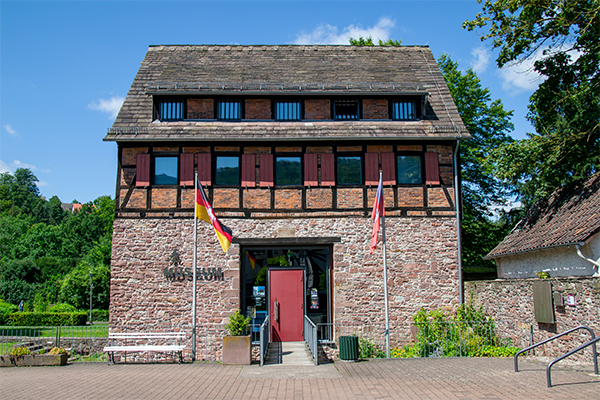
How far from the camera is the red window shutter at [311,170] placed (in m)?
15.9

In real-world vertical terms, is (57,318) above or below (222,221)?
below

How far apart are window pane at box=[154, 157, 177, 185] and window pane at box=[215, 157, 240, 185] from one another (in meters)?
1.38

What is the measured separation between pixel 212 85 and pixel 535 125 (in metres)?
11.7

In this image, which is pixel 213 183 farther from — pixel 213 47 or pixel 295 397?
pixel 295 397

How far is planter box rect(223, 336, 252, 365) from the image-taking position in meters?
12.6

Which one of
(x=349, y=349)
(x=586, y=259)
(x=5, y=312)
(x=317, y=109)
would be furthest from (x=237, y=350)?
(x=5, y=312)

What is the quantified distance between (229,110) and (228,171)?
7.37ft

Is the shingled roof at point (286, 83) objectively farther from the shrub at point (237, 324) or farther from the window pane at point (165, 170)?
the shrub at point (237, 324)

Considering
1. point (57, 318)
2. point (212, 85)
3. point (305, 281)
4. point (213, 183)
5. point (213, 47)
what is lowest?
point (57, 318)

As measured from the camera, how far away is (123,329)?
597 inches

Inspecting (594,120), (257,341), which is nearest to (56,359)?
(257,341)

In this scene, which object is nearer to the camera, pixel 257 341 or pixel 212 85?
pixel 257 341

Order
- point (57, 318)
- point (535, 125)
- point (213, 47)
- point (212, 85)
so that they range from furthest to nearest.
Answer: point (57, 318) < point (213, 47) < point (535, 125) < point (212, 85)

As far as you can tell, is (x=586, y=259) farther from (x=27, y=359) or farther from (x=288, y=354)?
(x=27, y=359)
